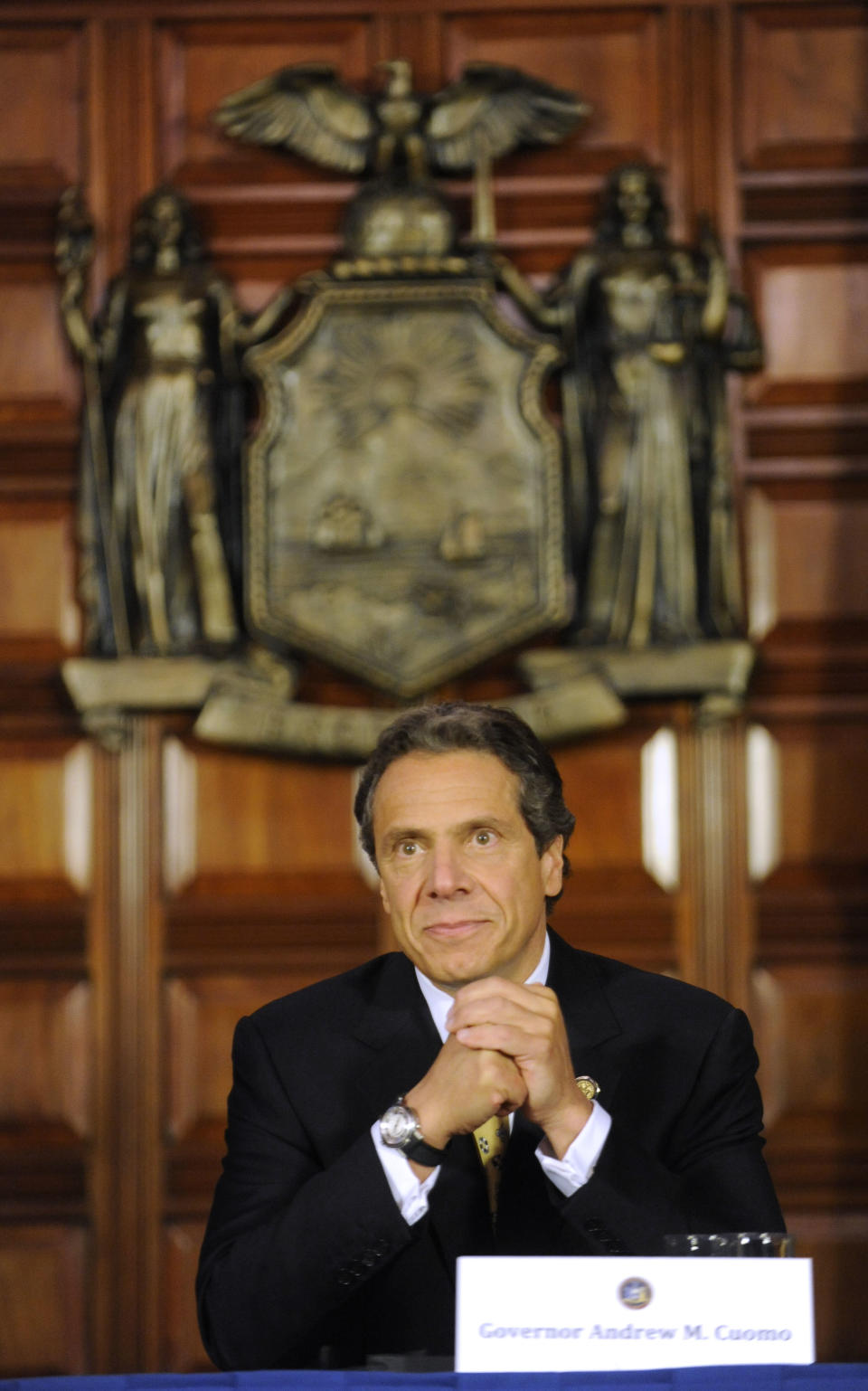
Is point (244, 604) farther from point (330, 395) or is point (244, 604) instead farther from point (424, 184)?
point (424, 184)

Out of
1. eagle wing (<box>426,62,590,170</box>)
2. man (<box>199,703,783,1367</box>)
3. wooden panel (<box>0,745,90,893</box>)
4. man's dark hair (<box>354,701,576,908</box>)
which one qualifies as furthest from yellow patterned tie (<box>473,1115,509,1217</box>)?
eagle wing (<box>426,62,590,170</box>)

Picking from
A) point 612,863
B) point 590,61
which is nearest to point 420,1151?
point 612,863

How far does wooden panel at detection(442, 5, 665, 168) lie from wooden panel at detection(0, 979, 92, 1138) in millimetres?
2569

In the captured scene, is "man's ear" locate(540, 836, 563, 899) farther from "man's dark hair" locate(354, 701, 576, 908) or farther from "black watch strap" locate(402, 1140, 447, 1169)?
"black watch strap" locate(402, 1140, 447, 1169)

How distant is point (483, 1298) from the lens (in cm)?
147

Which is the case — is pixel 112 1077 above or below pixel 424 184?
below

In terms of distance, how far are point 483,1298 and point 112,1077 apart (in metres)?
3.22

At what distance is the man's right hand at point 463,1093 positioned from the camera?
190 centimetres

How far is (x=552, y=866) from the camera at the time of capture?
2.30 metres

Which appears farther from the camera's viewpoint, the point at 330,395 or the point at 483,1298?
the point at 330,395

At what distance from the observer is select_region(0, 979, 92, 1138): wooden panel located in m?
4.53

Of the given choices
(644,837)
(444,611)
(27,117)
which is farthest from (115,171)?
(644,837)

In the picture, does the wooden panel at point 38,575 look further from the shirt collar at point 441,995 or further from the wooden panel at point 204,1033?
the shirt collar at point 441,995

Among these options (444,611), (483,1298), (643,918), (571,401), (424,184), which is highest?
(424,184)
